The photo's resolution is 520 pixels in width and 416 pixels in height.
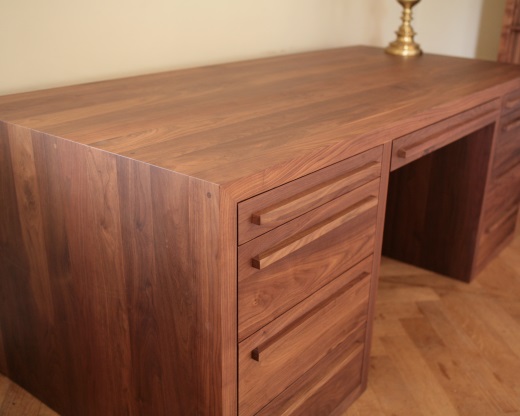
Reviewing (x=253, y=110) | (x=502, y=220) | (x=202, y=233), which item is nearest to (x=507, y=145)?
(x=502, y=220)

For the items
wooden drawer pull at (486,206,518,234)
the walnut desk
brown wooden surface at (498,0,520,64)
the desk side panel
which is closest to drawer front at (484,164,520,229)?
wooden drawer pull at (486,206,518,234)

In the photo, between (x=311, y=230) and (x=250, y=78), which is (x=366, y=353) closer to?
(x=311, y=230)

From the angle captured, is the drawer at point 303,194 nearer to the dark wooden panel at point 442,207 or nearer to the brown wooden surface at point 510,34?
the dark wooden panel at point 442,207

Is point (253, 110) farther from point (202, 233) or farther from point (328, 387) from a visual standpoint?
point (328, 387)

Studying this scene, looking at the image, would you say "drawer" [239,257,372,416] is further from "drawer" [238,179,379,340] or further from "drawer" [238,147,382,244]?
"drawer" [238,147,382,244]

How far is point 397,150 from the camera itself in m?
1.18

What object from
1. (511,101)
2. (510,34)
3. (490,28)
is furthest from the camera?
(490,28)

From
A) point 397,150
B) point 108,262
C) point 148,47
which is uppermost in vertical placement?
point 148,47

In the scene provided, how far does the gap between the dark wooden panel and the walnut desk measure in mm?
301

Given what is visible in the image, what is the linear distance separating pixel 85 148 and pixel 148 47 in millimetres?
674

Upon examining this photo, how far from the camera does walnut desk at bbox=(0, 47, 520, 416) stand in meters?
0.87

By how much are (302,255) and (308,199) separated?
112mm

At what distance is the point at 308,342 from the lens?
1.10m

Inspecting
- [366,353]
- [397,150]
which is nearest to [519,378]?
[366,353]
